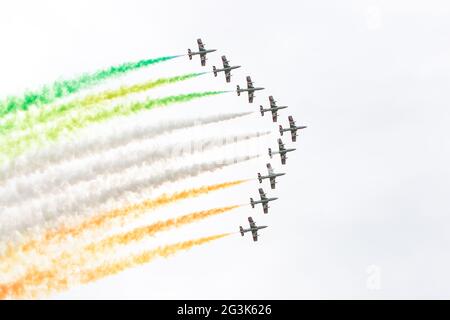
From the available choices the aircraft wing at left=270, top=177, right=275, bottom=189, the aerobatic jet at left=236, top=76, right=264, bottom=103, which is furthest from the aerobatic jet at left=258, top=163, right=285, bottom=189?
the aerobatic jet at left=236, top=76, right=264, bottom=103

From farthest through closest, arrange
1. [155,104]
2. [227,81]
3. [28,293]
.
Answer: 1. [227,81]
2. [155,104]
3. [28,293]

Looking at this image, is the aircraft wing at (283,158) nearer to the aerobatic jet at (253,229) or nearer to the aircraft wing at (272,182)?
the aircraft wing at (272,182)

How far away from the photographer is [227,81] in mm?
136125

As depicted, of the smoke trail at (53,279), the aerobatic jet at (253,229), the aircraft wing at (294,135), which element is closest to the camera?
the smoke trail at (53,279)

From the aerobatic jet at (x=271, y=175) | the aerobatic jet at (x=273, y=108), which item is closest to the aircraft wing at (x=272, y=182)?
the aerobatic jet at (x=271, y=175)

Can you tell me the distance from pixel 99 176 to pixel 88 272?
943 cm

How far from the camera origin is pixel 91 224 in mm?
114438

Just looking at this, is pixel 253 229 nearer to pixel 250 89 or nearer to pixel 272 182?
pixel 272 182

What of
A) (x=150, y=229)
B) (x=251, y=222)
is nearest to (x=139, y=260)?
(x=150, y=229)

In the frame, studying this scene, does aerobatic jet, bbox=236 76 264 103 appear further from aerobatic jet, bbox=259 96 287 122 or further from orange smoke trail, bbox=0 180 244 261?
orange smoke trail, bbox=0 180 244 261

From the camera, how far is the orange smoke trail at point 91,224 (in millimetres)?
111500
